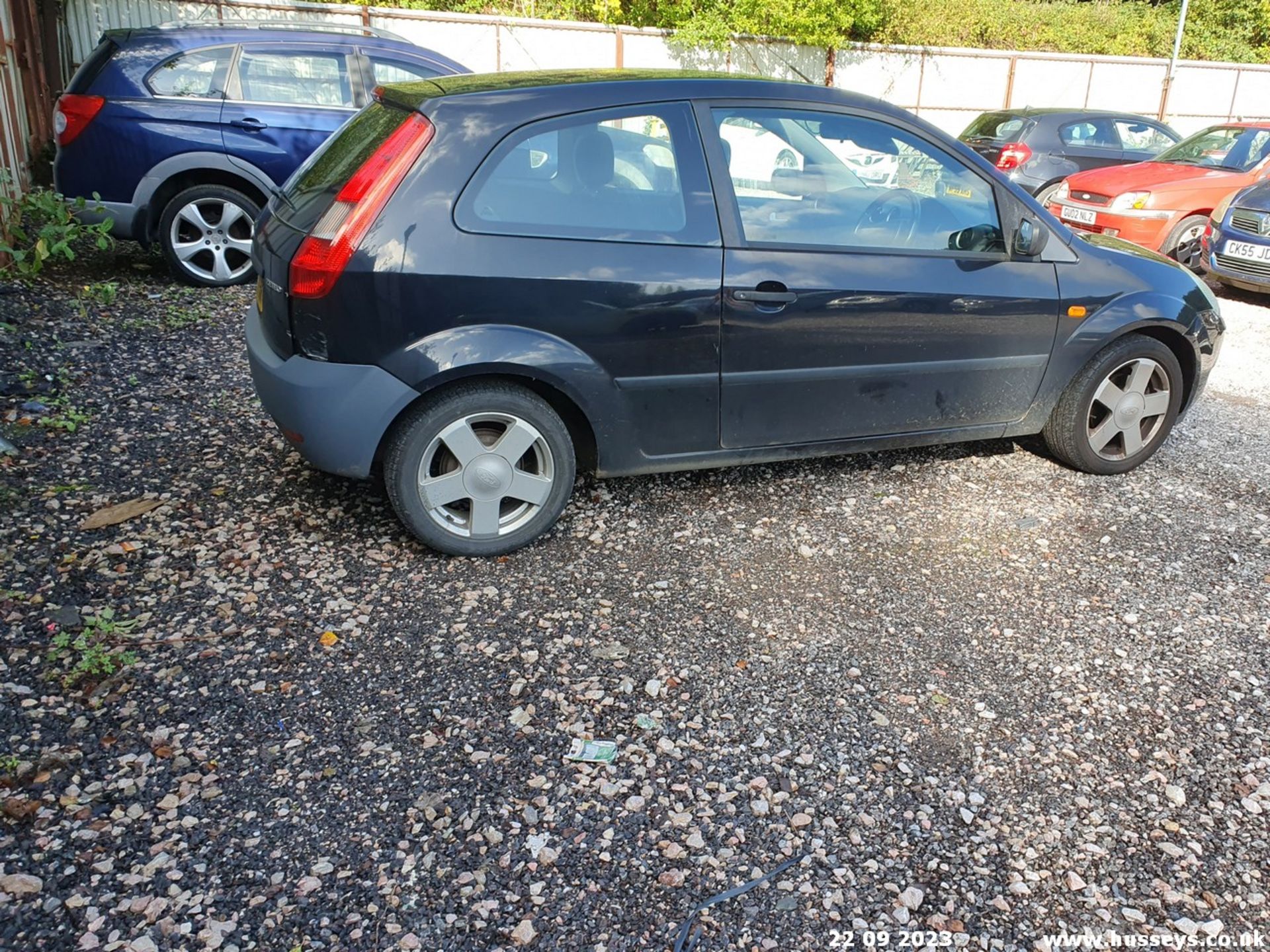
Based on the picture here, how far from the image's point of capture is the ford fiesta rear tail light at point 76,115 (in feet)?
24.1

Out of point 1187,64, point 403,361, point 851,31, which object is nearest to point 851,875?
point 403,361

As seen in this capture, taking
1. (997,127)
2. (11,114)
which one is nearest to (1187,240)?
(997,127)

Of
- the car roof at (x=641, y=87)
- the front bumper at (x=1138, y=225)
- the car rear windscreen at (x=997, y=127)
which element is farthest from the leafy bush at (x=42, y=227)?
the car rear windscreen at (x=997, y=127)

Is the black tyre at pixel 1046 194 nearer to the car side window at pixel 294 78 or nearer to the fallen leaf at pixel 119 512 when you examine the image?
the car side window at pixel 294 78

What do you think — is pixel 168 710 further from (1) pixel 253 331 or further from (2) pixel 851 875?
(2) pixel 851 875

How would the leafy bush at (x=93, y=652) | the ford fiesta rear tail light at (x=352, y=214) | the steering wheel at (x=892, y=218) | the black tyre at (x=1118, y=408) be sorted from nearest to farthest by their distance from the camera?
1. the leafy bush at (x=93, y=652)
2. the ford fiesta rear tail light at (x=352, y=214)
3. the steering wheel at (x=892, y=218)
4. the black tyre at (x=1118, y=408)

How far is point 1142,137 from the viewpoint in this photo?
14516mm

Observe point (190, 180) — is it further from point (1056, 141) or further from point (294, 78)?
point (1056, 141)

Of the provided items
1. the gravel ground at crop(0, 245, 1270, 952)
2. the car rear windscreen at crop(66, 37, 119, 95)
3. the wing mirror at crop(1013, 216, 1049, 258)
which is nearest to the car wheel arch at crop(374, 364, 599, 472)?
the gravel ground at crop(0, 245, 1270, 952)

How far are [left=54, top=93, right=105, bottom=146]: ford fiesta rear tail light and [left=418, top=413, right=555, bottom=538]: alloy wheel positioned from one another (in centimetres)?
525

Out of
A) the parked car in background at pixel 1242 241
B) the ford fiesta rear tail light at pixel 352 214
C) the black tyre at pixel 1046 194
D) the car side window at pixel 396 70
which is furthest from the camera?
the black tyre at pixel 1046 194

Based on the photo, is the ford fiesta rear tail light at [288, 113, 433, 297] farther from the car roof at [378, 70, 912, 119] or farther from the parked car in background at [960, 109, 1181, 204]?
the parked car in background at [960, 109, 1181, 204]

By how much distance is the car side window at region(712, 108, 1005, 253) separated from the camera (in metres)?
4.16

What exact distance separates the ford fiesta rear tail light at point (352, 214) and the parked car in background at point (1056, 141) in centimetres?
1131
